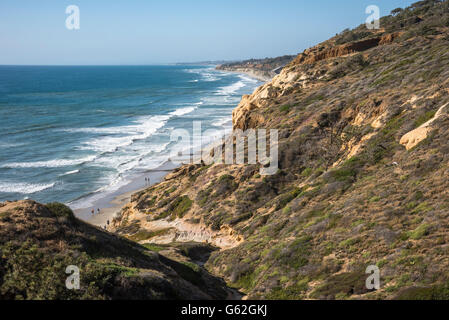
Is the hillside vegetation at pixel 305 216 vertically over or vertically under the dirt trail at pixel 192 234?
over

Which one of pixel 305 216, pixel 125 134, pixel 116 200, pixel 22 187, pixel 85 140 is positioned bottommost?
pixel 116 200

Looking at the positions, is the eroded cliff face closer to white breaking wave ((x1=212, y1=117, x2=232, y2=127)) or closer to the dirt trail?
the dirt trail

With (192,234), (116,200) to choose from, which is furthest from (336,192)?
(116,200)

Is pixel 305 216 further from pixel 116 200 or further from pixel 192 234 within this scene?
pixel 116 200

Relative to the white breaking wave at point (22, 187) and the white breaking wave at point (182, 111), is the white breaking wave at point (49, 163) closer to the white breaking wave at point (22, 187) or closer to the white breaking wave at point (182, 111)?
the white breaking wave at point (22, 187)

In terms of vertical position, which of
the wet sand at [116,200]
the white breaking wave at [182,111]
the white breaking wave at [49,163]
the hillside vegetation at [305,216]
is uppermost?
the white breaking wave at [182,111]

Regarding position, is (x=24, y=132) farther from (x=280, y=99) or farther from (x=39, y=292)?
(x=39, y=292)

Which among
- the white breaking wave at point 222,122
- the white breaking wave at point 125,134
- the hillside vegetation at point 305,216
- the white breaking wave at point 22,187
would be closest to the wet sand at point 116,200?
the hillside vegetation at point 305,216
